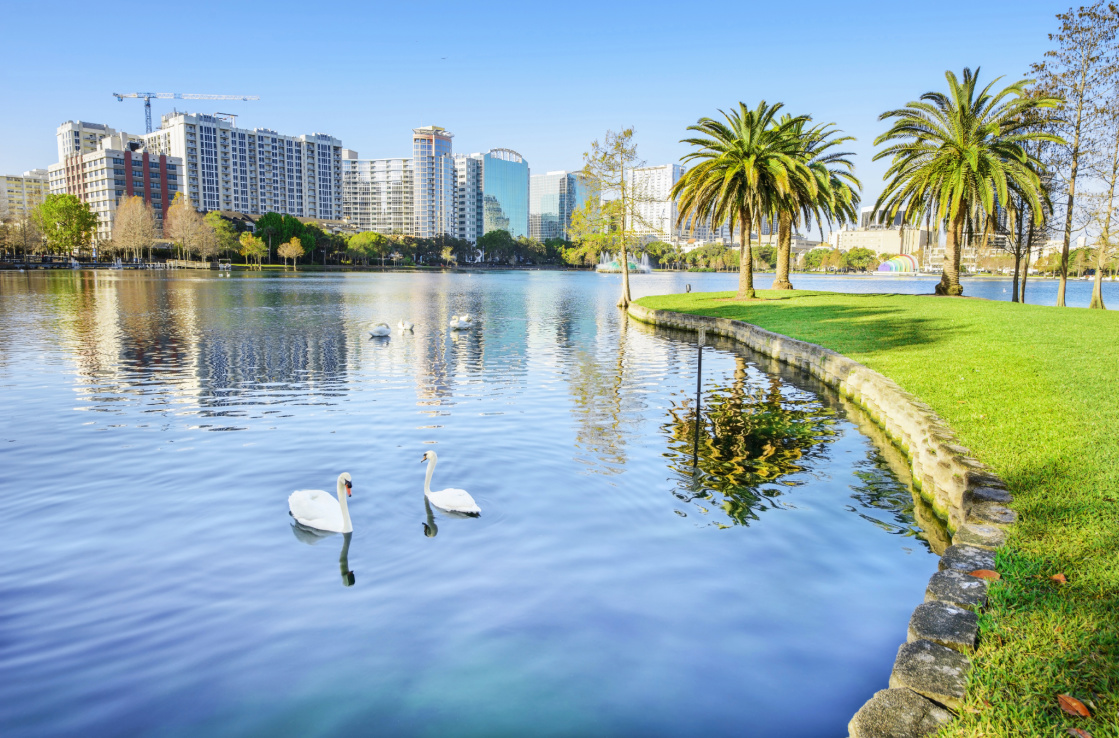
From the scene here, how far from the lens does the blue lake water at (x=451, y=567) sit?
4832mm

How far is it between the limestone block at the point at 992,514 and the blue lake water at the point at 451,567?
2.70 ft

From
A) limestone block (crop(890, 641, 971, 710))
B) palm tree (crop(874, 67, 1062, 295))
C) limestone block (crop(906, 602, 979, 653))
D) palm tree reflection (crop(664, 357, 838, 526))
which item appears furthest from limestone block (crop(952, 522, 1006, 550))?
palm tree (crop(874, 67, 1062, 295))

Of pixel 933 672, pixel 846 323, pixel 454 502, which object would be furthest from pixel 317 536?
pixel 846 323

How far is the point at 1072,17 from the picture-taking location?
32406 mm

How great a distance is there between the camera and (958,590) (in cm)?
497

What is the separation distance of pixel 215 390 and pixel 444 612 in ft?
39.9

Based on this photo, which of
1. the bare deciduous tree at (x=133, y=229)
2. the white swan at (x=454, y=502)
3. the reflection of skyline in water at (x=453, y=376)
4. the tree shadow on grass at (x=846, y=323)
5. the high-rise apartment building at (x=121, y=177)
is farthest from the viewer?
the high-rise apartment building at (x=121, y=177)

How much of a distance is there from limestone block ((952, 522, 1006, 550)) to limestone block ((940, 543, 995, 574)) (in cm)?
14

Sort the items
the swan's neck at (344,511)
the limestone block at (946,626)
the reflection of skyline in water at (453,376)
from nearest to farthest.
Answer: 1. the limestone block at (946,626)
2. the swan's neck at (344,511)
3. the reflection of skyline in water at (453,376)

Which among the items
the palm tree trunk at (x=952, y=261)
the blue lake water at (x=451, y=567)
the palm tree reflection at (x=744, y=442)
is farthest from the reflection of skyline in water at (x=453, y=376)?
the palm tree trunk at (x=952, y=261)

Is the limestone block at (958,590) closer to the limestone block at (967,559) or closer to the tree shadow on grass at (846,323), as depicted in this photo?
the limestone block at (967,559)

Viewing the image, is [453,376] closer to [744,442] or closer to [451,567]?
[744,442]

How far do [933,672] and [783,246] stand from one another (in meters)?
40.8

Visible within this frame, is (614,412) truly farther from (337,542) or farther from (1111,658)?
(1111,658)
